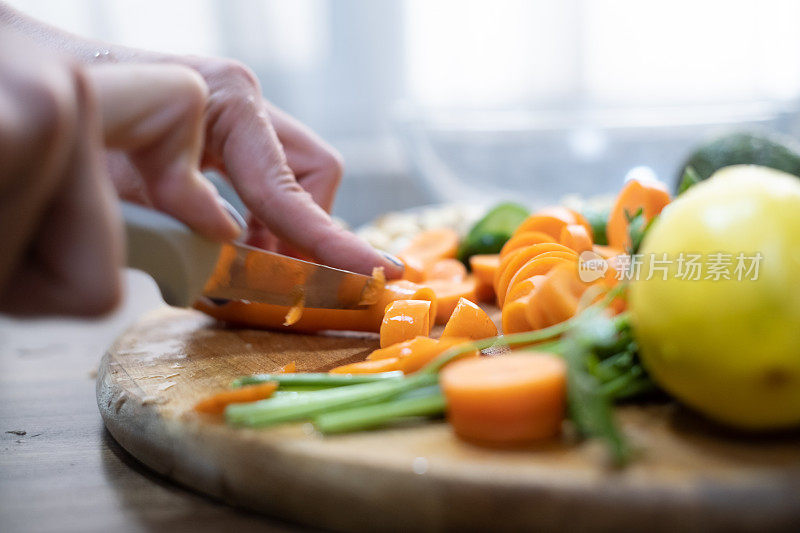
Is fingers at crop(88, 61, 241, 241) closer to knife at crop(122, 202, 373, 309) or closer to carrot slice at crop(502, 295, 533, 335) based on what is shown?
knife at crop(122, 202, 373, 309)

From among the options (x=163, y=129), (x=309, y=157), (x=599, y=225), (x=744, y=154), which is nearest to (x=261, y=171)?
(x=309, y=157)

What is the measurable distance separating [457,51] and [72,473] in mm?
2995

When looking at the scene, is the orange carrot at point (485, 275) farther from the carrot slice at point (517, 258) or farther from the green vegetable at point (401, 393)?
the green vegetable at point (401, 393)

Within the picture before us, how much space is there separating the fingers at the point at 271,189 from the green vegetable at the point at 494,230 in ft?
2.03

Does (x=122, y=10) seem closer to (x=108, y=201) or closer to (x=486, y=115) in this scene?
(x=486, y=115)

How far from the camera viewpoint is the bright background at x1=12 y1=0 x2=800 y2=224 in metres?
3.38

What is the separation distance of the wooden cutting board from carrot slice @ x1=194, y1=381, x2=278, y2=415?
0.02 m

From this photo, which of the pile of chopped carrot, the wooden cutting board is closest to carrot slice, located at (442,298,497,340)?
the pile of chopped carrot

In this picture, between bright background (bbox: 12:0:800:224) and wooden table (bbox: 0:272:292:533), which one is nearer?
wooden table (bbox: 0:272:292:533)

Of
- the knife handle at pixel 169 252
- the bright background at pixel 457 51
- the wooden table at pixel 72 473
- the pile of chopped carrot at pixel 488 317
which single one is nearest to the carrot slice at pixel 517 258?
the pile of chopped carrot at pixel 488 317

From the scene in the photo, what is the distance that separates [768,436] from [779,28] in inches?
125

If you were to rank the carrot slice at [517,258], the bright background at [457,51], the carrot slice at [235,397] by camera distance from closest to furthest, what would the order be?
the carrot slice at [235,397], the carrot slice at [517,258], the bright background at [457,51]

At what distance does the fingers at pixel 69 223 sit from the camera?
0.69 meters

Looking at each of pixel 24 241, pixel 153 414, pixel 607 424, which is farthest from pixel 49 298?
pixel 607 424
